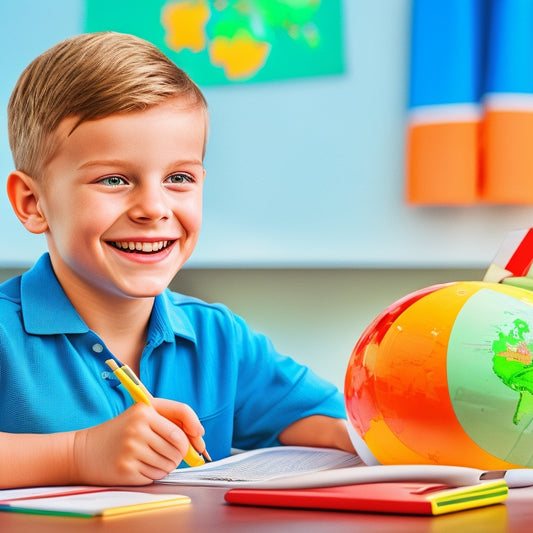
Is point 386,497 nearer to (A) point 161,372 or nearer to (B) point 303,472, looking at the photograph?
(B) point 303,472

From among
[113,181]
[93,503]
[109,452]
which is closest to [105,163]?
[113,181]

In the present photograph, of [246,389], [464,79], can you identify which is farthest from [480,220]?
[246,389]

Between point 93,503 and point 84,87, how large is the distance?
422 mm

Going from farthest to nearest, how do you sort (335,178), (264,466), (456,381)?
(335,178), (264,466), (456,381)

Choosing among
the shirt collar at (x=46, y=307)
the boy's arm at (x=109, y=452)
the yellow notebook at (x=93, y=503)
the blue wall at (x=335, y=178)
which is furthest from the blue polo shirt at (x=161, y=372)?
the blue wall at (x=335, y=178)

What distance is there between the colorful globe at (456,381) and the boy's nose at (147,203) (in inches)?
9.2

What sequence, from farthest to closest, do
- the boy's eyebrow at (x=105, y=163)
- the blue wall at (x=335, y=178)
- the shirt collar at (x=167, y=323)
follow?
the blue wall at (x=335, y=178)
the shirt collar at (x=167, y=323)
the boy's eyebrow at (x=105, y=163)

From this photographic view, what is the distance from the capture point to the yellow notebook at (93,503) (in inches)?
15.6

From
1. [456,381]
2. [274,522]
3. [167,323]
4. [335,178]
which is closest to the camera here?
[274,522]

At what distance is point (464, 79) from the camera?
1182mm

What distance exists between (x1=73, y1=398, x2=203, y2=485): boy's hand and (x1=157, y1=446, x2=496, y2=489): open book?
0.02 metres

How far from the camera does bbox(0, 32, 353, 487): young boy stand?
71cm

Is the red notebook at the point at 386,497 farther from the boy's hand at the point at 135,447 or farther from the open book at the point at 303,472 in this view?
the boy's hand at the point at 135,447

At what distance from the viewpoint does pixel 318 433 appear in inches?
32.6
